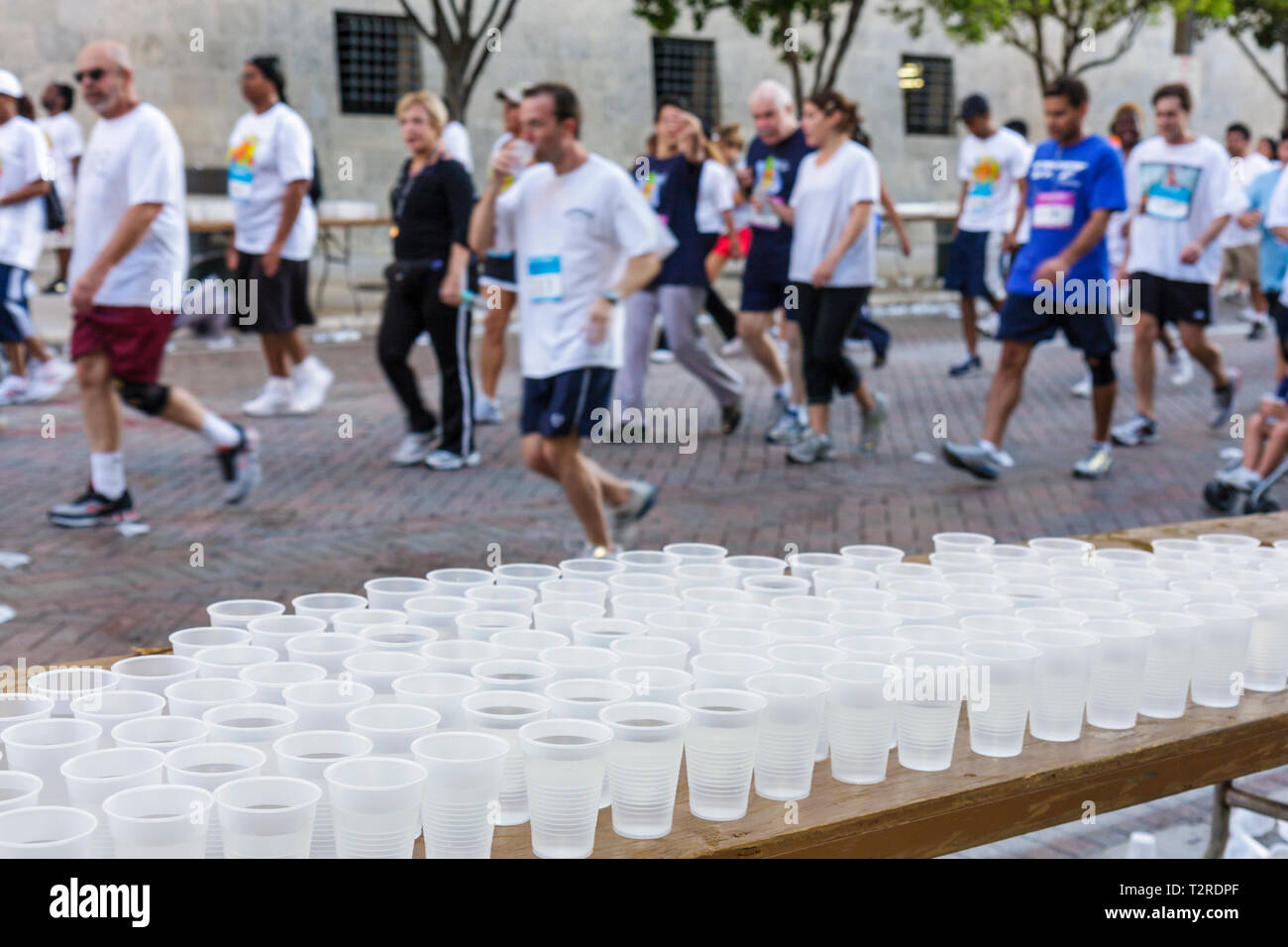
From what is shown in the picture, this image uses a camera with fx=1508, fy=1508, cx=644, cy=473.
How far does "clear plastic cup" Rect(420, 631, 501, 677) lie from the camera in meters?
2.39

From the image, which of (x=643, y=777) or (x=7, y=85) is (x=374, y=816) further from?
(x=7, y=85)

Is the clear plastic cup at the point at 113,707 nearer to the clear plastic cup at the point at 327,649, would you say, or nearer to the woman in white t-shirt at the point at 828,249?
the clear plastic cup at the point at 327,649

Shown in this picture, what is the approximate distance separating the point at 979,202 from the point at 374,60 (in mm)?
10973

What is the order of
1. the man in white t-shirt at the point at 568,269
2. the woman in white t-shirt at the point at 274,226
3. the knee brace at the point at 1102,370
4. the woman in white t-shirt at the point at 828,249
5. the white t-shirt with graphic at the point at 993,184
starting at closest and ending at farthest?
the man in white t-shirt at the point at 568,269 → the knee brace at the point at 1102,370 → the woman in white t-shirt at the point at 828,249 → the woman in white t-shirt at the point at 274,226 → the white t-shirt with graphic at the point at 993,184

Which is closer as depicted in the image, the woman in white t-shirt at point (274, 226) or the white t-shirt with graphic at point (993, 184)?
the woman in white t-shirt at point (274, 226)

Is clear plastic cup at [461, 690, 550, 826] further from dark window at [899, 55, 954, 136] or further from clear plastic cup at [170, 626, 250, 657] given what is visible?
dark window at [899, 55, 954, 136]

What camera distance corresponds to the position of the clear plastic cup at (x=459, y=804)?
1915 millimetres

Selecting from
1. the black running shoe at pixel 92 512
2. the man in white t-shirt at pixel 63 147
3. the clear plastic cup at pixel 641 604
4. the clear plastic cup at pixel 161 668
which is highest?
the man in white t-shirt at pixel 63 147

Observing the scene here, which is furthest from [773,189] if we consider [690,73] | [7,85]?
[690,73]

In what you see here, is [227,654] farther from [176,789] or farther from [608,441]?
[608,441]

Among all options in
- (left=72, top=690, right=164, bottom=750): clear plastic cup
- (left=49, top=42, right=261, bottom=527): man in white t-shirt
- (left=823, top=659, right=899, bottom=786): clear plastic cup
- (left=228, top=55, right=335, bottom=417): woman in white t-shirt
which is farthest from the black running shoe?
(left=823, top=659, right=899, bottom=786): clear plastic cup

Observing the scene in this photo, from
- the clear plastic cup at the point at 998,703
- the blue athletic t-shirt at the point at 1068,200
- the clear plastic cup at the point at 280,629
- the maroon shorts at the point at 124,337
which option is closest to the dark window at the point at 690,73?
the blue athletic t-shirt at the point at 1068,200

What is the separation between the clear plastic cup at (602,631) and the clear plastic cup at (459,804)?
2.08 feet

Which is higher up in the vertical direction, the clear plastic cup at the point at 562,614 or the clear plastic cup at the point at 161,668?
the clear plastic cup at the point at 161,668
